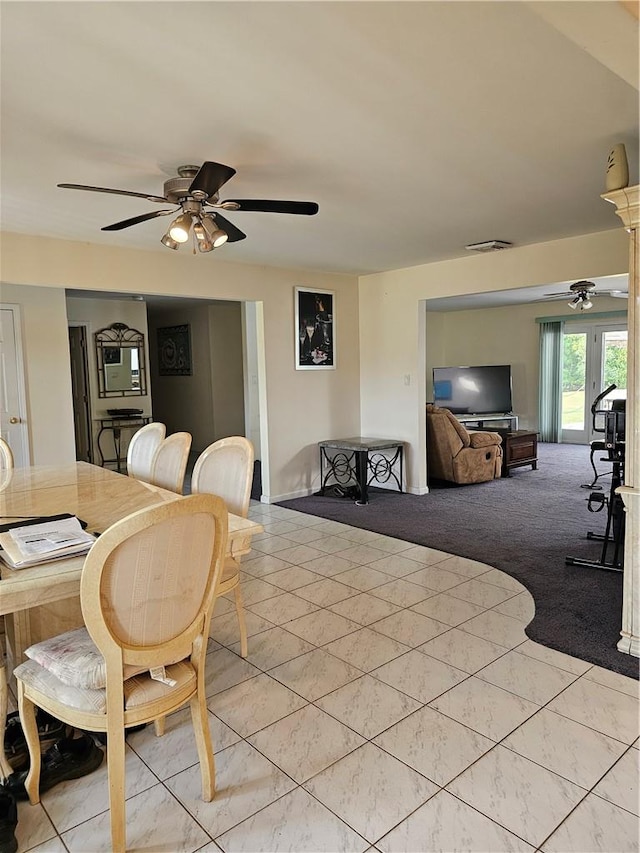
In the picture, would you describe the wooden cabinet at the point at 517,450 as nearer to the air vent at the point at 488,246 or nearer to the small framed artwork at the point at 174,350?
the air vent at the point at 488,246

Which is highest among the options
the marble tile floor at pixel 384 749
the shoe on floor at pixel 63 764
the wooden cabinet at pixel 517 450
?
the wooden cabinet at pixel 517 450

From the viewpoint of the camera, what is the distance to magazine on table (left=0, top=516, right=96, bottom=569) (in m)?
1.83

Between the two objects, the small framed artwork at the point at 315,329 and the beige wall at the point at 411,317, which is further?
the small framed artwork at the point at 315,329

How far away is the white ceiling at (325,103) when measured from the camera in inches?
65.7

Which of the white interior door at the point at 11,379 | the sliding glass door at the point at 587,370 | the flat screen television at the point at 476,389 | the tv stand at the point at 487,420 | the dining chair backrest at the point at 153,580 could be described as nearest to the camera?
the dining chair backrest at the point at 153,580

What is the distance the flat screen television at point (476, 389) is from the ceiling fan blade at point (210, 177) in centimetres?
750

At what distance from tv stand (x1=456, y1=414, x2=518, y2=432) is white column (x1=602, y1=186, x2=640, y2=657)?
6.29 metres

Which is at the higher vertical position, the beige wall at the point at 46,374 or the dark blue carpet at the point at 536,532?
the beige wall at the point at 46,374

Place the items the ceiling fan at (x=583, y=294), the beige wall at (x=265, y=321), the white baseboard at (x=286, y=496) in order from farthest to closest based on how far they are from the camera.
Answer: the ceiling fan at (x=583, y=294)
the white baseboard at (x=286, y=496)
the beige wall at (x=265, y=321)

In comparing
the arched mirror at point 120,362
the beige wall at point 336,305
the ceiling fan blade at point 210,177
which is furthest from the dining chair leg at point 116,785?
the arched mirror at point 120,362

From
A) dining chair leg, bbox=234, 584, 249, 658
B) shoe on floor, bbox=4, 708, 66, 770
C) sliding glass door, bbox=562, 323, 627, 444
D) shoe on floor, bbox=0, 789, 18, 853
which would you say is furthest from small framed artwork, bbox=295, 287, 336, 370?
sliding glass door, bbox=562, 323, 627, 444

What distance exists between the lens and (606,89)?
2.15 m

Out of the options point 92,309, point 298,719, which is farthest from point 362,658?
point 92,309

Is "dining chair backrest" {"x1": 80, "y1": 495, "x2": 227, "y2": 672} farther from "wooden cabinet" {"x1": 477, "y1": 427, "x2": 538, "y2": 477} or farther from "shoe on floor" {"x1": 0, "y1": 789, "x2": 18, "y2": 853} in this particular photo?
"wooden cabinet" {"x1": 477, "y1": 427, "x2": 538, "y2": 477}
